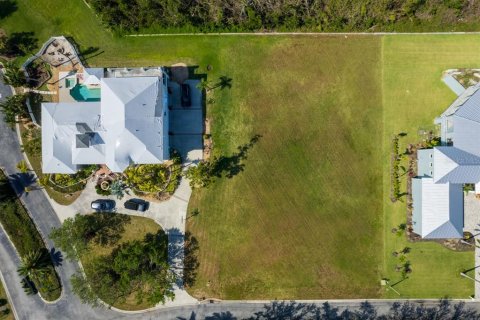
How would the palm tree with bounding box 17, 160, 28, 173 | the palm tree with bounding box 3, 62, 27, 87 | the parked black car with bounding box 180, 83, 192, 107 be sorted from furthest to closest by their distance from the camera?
the palm tree with bounding box 17, 160, 28, 173, the parked black car with bounding box 180, 83, 192, 107, the palm tree with bounding box 3, 62, 27, 87

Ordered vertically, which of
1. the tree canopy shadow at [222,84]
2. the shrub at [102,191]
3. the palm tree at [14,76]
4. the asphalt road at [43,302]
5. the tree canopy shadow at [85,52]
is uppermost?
the tree canopy shadow at [85,52]

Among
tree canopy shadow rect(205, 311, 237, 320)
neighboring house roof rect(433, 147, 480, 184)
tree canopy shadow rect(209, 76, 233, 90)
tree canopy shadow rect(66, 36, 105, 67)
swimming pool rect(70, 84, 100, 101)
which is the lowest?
tree canopy shadow rect(205, 311, 237, 320)

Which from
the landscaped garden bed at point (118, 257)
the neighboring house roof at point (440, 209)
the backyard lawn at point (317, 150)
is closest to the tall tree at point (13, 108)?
the backyard lawn at point (317, 150)

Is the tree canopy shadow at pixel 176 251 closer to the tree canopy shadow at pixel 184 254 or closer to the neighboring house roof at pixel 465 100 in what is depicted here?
the tree canopy shadow at pixel 184 254

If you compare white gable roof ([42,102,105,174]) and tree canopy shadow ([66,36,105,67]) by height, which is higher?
tree canopy shadow ([66,36,105,67])

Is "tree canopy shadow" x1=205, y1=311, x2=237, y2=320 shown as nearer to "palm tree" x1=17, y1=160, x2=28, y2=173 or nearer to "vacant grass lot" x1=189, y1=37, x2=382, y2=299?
"vacant grass lot" x1=189, y1=37, x2=382, y2=299

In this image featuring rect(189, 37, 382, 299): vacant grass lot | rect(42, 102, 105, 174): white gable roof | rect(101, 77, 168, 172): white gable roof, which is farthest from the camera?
rect(189, 37, 382, 299): vacant grass lot

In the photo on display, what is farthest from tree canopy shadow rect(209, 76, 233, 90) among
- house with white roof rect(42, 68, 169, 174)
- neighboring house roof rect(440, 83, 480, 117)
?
neighboring house roof rect(440, 83, 480, 117)
